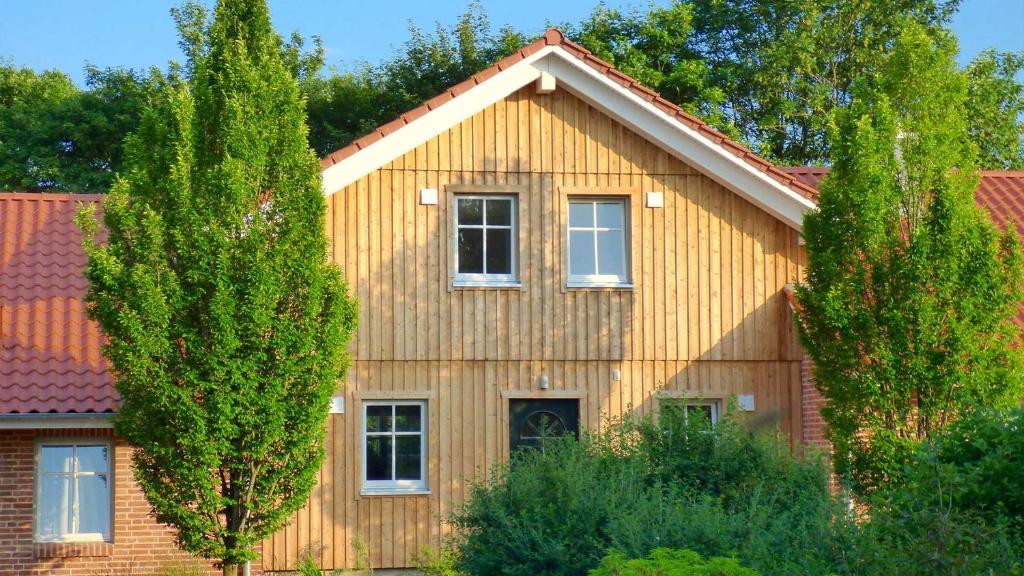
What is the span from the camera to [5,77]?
38.9 metres

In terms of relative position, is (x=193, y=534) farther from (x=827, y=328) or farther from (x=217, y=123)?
(x=827, y=328)

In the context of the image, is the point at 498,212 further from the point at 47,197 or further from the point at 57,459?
the point at 47,197

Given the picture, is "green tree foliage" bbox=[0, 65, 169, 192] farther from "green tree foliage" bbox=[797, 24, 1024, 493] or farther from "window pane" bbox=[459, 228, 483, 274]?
"green tree foliage" bbox=[797, 24, 1024, 493]

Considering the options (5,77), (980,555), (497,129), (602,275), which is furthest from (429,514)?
(5,77)

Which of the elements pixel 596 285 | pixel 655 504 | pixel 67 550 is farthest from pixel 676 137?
pixel 67 550

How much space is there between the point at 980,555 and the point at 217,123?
29.6ft

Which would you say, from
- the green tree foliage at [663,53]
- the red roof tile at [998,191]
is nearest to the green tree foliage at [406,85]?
the green tree foliage at [663,53]

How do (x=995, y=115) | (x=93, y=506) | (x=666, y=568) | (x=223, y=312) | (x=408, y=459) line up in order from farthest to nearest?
(x=995, y=115) → (x=408, y=459) → (x=93, y=506) → (x=223, y=312) → (x=666, y=568)

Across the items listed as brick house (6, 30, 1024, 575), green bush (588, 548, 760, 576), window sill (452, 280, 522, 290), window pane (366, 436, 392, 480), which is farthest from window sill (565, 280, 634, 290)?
green bush (588, 548, 760, 576)

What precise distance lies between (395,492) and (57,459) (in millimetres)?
4097

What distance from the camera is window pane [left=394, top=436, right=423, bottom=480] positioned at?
17.5m

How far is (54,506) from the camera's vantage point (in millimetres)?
16609

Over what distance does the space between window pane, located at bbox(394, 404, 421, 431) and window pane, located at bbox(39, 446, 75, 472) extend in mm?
3964

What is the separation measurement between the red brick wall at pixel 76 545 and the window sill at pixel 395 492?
2.20m
